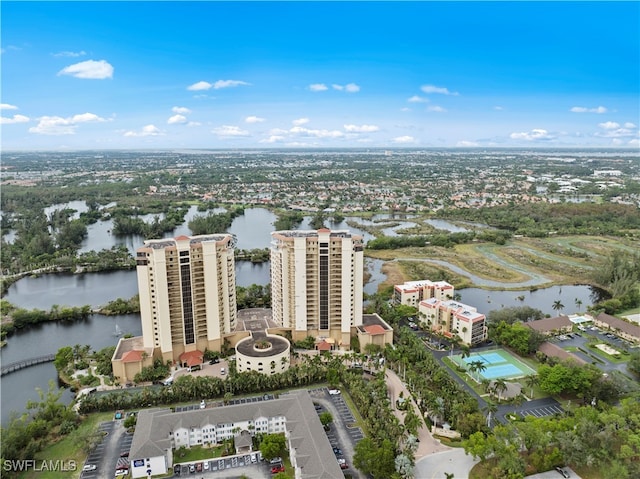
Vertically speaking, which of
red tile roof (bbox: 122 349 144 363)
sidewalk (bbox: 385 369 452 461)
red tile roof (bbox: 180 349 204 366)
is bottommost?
sidewalk (bbox: 385 369 452 461)

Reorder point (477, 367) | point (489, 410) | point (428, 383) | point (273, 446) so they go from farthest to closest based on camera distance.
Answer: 1. point (477, 367)
2. point (428, 383)
3. point (489, 410)
4. point (273, 446)

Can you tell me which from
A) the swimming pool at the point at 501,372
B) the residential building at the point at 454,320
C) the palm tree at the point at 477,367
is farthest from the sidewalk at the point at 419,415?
the residential building at the point at 454,320

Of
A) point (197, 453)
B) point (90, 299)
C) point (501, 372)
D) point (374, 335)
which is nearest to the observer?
point (197, 453)

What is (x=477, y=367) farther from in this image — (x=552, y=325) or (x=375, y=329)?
(x=552, y=325)

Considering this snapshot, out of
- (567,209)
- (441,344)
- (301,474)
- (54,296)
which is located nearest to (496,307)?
(441,344)

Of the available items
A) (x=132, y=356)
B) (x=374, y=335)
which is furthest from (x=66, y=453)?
(x=374, y=335)

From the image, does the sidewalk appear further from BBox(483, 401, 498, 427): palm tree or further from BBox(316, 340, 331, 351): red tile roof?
Answer: BBox(316, 340, 331, 351): red tile roof

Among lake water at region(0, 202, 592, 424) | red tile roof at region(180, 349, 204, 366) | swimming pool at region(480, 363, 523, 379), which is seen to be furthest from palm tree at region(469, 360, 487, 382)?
red tile roof at region(180, 349, 204, 366)
